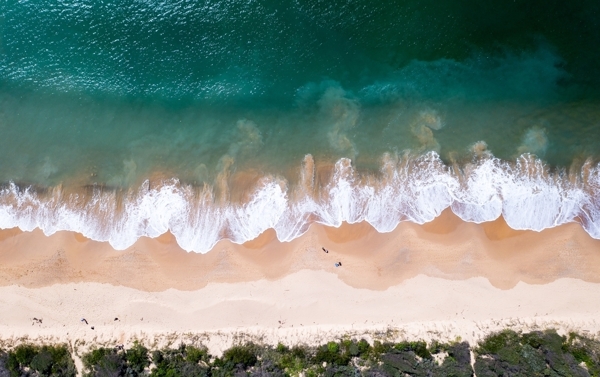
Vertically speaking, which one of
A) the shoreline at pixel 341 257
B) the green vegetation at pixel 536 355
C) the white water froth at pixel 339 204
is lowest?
the green vegetation at pixel 536 355

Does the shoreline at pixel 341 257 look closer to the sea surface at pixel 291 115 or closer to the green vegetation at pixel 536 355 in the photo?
the sea surface at pixel 291 115

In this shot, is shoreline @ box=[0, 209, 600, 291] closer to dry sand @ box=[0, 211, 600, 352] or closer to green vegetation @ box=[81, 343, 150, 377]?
dry sand @ box=[0, 211, 600, 352]

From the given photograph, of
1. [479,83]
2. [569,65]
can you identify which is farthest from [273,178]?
[569,65]

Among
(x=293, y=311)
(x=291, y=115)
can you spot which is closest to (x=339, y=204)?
(x=291, y=115)

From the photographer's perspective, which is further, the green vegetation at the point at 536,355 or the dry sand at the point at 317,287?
the dry sand at the point at 317,287

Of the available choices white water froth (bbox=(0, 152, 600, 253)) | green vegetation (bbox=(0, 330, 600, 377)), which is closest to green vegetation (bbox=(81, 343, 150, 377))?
green vegetation (bbox=(0, 330, 600, 377))

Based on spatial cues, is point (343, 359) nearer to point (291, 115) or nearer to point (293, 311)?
point (293, 311)

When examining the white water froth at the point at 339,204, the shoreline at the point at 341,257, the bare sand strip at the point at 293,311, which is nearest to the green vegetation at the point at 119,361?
the bare sand strip at the point at 293,311
